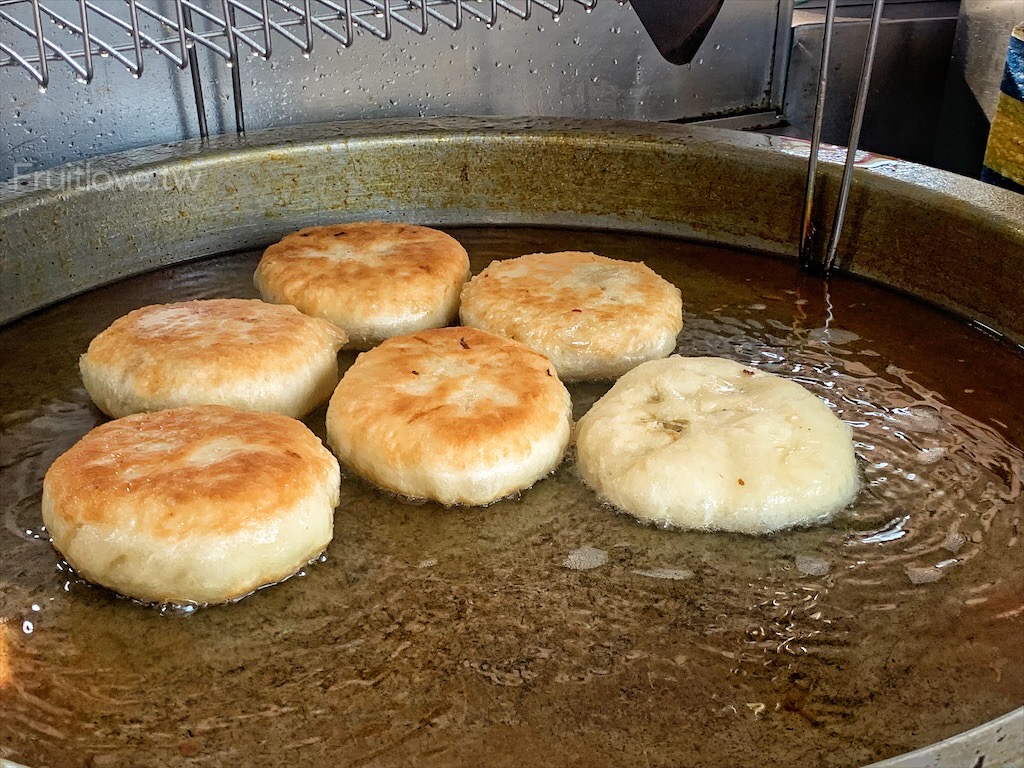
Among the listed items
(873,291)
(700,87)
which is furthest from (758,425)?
(700,87)

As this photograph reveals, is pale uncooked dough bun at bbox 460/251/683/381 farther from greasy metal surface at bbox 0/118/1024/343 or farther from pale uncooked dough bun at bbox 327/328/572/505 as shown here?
greasy metal surface at bbox 0/118/1024/343

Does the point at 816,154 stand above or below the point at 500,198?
above

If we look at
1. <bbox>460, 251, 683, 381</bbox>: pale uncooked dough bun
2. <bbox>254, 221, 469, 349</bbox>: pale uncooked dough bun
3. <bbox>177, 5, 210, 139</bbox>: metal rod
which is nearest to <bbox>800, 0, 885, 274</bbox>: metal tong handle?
<bbox>460, 251, 683, 381</bbox>: pale uncooked dough bun

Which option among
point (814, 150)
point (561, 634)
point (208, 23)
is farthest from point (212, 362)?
point (814, 150)

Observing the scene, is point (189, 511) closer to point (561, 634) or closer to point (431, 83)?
point (561, 634)

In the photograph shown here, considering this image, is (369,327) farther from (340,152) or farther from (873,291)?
(873,291)

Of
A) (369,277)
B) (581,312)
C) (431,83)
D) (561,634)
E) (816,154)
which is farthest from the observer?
(431,83)

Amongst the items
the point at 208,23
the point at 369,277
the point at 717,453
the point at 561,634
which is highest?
the point at 208,23
